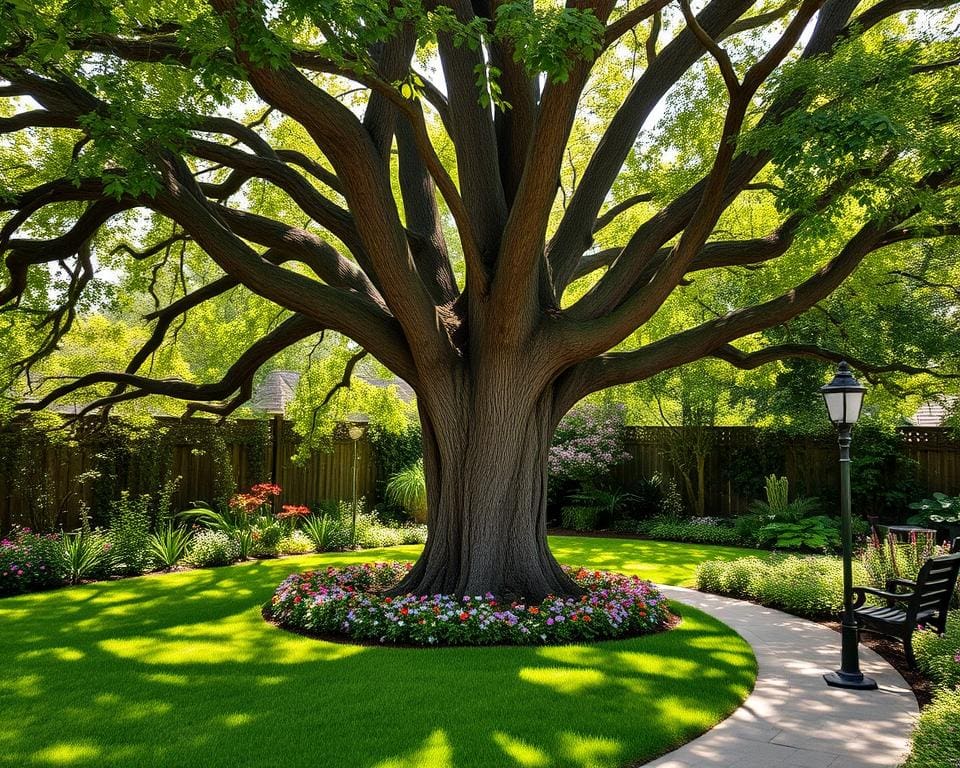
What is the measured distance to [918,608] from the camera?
6012 millimetres

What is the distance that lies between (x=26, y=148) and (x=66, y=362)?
3.78m

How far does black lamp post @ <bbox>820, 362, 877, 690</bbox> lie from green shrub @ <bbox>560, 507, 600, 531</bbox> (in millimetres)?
11118

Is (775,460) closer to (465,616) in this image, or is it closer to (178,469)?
(465,616)

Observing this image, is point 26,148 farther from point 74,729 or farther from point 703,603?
point 703,603

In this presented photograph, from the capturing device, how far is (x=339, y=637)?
22.8 ft

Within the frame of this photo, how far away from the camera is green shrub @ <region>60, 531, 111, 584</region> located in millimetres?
9789

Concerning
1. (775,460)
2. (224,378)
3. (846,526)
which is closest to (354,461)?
(224,378)

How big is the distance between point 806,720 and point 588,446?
13.1 metres

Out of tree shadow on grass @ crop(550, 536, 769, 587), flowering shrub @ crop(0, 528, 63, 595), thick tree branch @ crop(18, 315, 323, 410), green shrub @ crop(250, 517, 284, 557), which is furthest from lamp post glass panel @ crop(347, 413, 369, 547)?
thick tree branch @ crop(18, 315, 323, 410)

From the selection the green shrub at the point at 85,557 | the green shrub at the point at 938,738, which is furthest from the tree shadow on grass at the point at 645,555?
the green shrub at the point at 85,557

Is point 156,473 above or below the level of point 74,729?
above

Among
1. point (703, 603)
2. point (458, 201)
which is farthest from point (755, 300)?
point (458, 201)

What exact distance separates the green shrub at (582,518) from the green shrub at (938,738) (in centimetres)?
1319

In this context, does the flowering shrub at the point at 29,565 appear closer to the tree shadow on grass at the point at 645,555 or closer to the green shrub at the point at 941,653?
the tree shadow on grass at the point at 645,555
